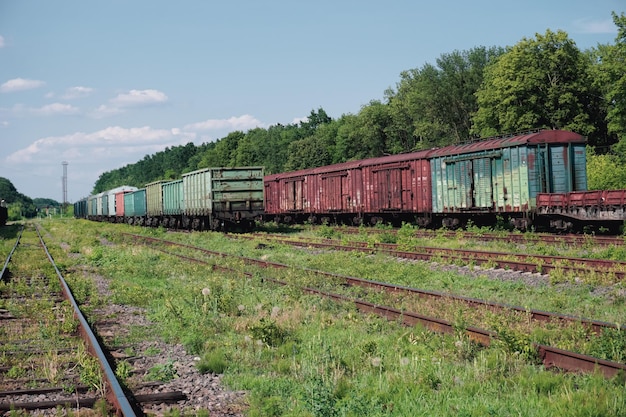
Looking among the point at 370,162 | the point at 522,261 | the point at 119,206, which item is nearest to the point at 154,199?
the point at 119,206

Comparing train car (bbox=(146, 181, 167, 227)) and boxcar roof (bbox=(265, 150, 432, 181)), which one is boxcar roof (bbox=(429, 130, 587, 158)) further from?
train car (bbox=(146, 181, 167, 227))

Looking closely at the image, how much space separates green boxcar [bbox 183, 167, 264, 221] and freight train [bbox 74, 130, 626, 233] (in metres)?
0.05

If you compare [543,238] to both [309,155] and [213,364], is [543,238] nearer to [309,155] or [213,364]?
[213,364]

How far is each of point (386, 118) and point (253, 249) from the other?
2699 inches

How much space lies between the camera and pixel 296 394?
596cm

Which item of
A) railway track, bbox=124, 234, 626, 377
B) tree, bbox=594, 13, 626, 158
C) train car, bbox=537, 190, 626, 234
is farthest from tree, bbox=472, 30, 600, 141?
railway track, bbox=124, 234, 626, 377

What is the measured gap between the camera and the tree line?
50.6 meters

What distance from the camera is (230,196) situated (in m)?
30.9

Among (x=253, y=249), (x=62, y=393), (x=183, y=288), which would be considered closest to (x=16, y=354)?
(x=62, y=393)

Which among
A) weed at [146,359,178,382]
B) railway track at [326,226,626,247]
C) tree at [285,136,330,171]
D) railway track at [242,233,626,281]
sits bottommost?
weed at [146,359,178,382]

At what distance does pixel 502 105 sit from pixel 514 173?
123 feet

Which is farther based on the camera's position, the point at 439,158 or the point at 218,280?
the point at 439,158

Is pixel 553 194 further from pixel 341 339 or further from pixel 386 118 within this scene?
pixel 386 118

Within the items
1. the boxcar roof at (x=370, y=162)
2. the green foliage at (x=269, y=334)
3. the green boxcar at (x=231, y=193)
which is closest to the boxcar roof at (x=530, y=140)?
the boxcar roof at (x=370, y=162)
